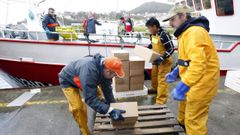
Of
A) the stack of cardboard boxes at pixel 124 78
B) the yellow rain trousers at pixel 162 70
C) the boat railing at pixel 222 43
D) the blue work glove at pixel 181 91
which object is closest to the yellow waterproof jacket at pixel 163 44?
the yellow rain trousers at pixel 162 70

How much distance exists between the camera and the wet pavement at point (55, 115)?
3.86m

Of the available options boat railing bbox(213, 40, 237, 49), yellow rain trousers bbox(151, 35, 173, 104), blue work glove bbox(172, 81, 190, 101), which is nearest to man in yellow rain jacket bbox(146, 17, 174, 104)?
yellow rain trousers bbox(151, 35, 173, 104)

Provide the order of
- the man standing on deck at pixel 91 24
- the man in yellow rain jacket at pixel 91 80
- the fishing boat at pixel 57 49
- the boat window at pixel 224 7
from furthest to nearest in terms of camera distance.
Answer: the man standing on deck at pixel 91 24
the boat window at pixel 224 7
the fishing boat at pixel 57 49
the man in yellow rain jacket at pixel 91 80

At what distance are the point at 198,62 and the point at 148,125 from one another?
1.29m

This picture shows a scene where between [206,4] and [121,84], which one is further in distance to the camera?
[206,4]

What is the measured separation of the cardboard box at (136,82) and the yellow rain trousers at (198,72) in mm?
2075

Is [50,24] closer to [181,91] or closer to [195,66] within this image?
[181,91]

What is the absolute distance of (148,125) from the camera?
329cm

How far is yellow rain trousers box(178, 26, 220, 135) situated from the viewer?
2.47m

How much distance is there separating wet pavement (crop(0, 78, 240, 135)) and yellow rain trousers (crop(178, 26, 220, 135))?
1.13m

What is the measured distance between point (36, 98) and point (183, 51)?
376cm

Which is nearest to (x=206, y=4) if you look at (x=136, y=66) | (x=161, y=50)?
(x=161, y=50)

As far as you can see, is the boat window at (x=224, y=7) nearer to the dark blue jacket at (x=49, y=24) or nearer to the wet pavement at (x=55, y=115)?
the wet pavement at (x=55, y=115)

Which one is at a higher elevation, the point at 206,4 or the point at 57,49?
the point at 206,4
